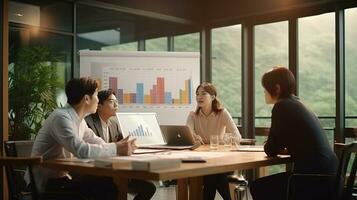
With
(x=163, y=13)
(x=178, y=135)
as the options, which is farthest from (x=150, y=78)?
(x=178, y=135)

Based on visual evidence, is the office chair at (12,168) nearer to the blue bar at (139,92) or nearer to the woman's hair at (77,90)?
the woman's hair at (77,90)

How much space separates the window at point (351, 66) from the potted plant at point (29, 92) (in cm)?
337

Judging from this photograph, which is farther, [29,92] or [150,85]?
[150,85]

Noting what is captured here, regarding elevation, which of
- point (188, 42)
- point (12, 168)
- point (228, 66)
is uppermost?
point (188, 42)

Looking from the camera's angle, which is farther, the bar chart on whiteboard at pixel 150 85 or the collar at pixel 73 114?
the bar chart on whiteboard at pixel 150 85

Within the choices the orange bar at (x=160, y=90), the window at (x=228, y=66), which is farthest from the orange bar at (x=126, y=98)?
the window at (x=228, y=66)

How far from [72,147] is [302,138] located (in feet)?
4.33

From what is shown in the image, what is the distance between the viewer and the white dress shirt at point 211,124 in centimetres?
423

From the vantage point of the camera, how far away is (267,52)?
6.21 m

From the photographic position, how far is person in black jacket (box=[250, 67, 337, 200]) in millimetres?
2674

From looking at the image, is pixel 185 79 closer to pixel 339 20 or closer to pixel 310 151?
pixel 339 20

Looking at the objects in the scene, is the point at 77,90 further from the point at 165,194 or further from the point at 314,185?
the point at 165,194

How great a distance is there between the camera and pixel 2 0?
471 centimetres

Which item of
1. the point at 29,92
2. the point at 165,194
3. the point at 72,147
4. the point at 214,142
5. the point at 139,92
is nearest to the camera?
the point at 72,147
